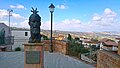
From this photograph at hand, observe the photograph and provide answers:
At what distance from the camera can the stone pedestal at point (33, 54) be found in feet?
25.5

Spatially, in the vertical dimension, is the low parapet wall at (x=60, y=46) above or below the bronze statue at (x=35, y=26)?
below

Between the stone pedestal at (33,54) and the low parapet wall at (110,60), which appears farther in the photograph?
the stone pedestal at (33,54)

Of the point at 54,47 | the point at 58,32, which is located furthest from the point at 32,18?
the point at 58,32

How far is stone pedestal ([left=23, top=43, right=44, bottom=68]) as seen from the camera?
305 inches

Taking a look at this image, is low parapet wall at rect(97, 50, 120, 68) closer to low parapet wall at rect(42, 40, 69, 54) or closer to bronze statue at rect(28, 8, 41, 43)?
bronze statue at rect(28, 8, 41, 43)

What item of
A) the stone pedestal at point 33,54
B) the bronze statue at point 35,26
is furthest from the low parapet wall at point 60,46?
the stone pedestal at point 33,54

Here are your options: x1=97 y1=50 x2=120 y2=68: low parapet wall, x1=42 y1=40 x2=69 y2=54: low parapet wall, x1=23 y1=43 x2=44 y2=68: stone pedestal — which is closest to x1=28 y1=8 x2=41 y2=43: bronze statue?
x1=23 y1=43 x2=44 y2=68: stone pedestal

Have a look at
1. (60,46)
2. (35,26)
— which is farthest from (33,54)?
(60,46)

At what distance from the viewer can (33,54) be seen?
7.80 metres

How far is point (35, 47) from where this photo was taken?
7.76 metres

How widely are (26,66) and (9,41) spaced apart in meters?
23.7

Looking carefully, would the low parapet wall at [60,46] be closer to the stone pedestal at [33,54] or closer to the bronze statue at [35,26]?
the bronze statue at [35,26]

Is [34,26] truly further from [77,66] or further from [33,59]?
[77,66]

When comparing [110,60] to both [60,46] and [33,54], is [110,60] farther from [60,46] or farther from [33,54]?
[60,46]
